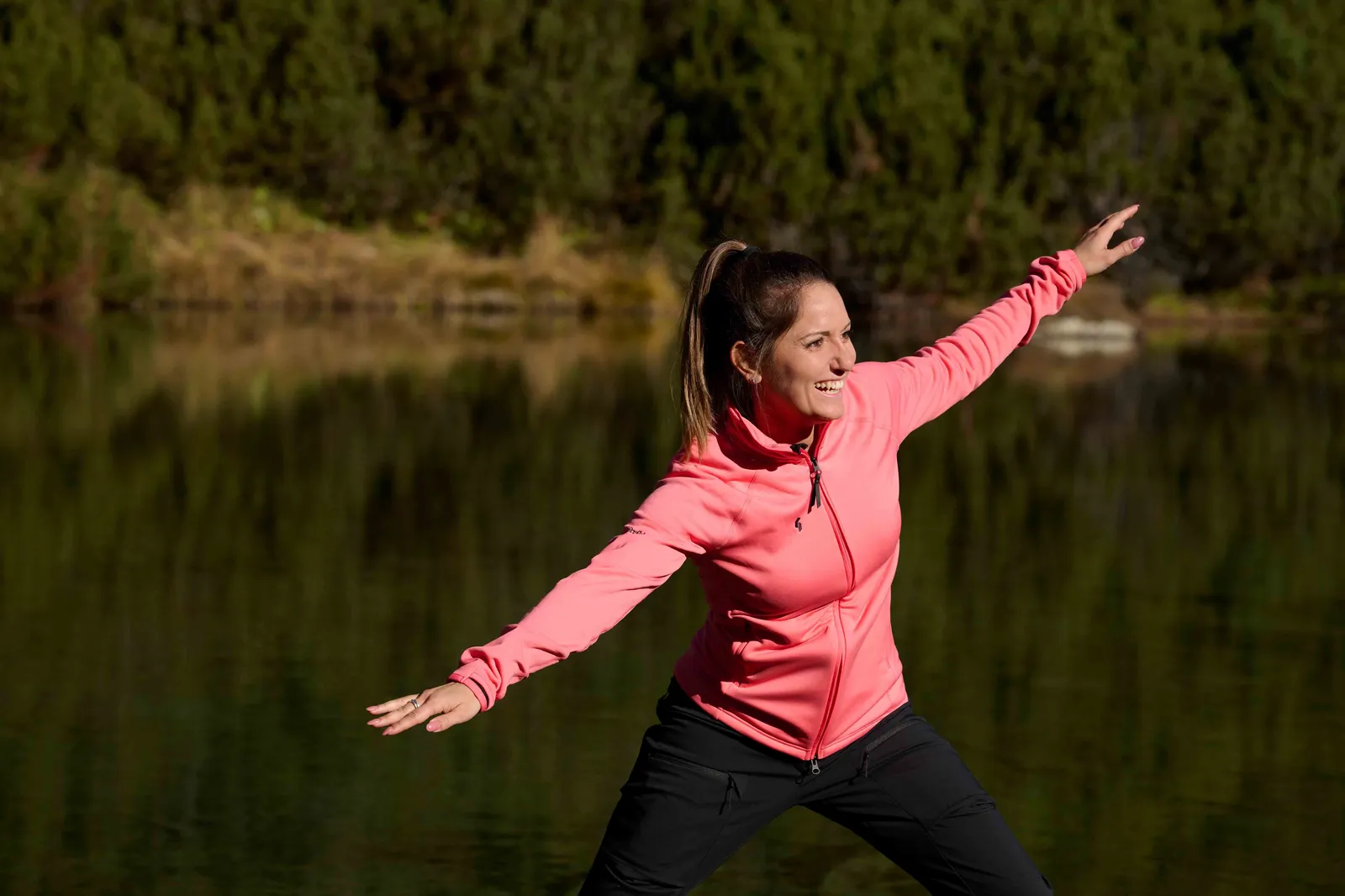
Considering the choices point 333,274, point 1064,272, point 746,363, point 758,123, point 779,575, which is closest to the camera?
point 779,575

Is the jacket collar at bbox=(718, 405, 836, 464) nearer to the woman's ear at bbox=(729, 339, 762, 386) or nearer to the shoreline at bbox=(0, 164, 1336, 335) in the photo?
the woman's ear at bbox=(729, 339, 762, 386)

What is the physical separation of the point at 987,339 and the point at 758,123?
36172 millimetres

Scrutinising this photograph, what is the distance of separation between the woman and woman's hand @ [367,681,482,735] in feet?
1.45

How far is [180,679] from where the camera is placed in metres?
8.04

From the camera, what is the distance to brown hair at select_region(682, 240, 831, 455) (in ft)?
13.6

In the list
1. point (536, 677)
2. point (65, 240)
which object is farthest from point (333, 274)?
point (536, 677)

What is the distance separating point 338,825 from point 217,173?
113 feet

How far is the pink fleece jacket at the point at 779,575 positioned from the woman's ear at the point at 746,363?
10 centimetres

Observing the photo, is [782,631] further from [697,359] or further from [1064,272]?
[1064,272]

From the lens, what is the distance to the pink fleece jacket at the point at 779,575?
396 cm

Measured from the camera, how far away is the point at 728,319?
13.8 feet

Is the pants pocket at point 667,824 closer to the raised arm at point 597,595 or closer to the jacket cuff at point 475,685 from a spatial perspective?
the raised arm at point 597,595

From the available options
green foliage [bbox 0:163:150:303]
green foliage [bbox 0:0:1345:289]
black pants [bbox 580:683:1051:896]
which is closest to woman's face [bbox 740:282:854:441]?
black pants [bbox 580:683:1051:896]

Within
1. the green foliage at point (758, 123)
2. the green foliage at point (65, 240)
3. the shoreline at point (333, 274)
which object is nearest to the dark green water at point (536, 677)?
the green foliage at point (65, 240)
